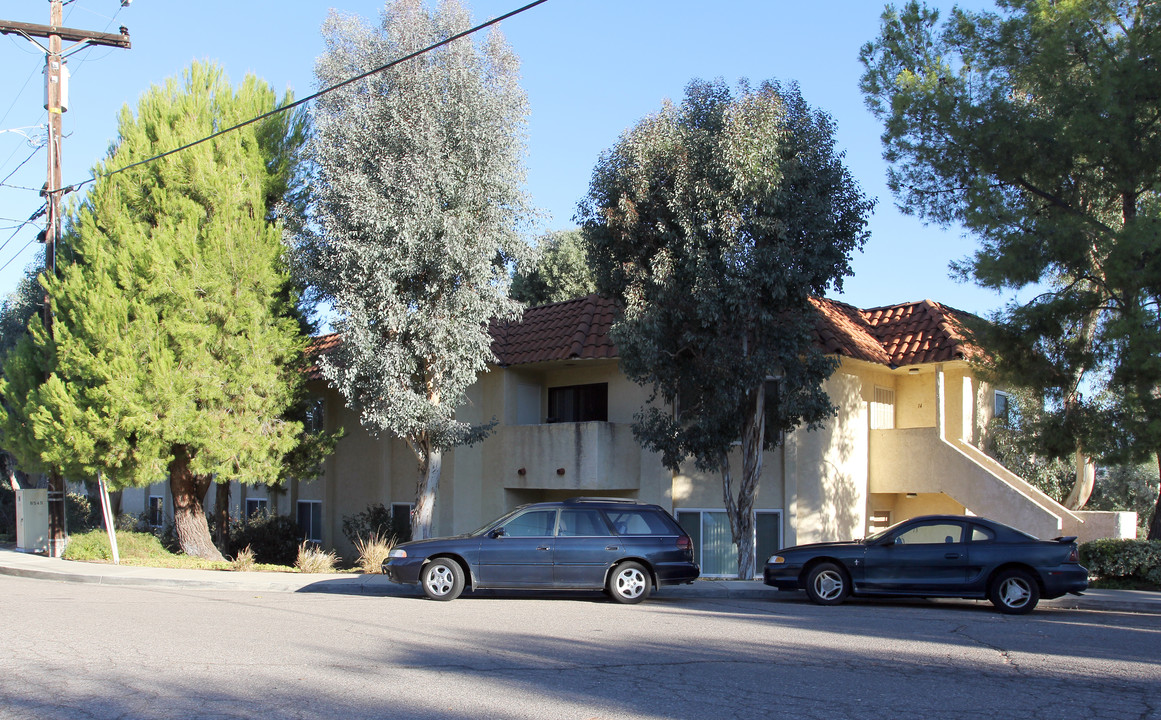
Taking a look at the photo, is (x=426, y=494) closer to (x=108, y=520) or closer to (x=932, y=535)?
(x=108, y=520)

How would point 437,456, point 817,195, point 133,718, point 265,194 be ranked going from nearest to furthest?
point 133,718 → point 817,195 → point 437,456 → point 265,194

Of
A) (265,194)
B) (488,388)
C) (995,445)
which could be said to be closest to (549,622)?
(488,388)

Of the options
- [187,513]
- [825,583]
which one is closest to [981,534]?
[825,583]

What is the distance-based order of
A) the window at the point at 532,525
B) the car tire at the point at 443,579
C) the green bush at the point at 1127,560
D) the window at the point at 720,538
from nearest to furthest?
the car tire at the point at 443,579
the window at the point at 532,525
the green bush at the point at 1127,560
the window at the point at 720,538

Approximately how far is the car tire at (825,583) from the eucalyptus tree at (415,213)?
8043 millimetres

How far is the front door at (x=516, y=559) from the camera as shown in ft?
43.8

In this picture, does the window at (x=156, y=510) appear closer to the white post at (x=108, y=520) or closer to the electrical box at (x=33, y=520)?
the electrical box at (x=33, y=520)

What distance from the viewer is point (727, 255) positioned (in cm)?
1594

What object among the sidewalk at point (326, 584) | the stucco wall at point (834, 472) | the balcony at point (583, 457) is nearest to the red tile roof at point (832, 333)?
the stucco wall at point (834, 472)

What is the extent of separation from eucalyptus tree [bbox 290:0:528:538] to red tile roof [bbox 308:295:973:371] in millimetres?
2646

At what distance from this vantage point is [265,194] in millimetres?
21172

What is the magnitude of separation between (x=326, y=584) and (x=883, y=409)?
1376 centimetres

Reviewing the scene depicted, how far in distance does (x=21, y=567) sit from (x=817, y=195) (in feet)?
58.5

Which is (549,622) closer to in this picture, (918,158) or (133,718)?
(133,718)
